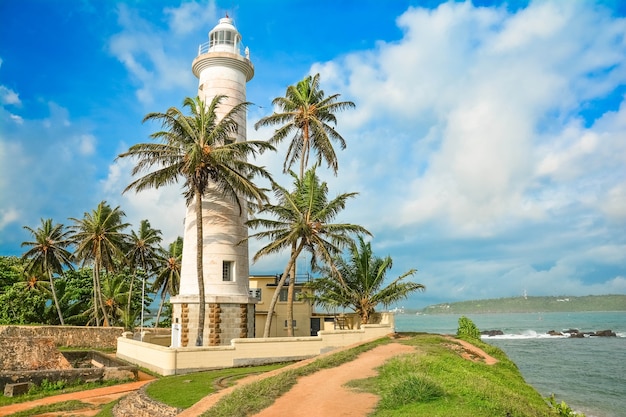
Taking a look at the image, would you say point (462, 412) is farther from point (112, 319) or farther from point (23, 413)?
point (112, 319)

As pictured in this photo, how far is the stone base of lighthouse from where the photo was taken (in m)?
25.4

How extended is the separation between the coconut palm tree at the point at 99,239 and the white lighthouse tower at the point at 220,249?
48.4 ft

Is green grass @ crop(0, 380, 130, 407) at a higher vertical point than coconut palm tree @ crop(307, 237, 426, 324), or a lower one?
lower

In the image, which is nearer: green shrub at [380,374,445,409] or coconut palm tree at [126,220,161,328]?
green shrub at [380,374,445,409]

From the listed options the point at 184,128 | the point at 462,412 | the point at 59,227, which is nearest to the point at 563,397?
the point at 462,412

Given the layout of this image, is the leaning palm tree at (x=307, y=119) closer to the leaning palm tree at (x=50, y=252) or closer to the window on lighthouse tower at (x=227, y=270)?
the window on lighthouse tower at (x=227, y=270)

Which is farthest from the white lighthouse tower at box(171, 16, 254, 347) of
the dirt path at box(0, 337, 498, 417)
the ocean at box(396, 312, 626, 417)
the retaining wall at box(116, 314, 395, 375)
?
the ocean at box(396, 312, 626, 417)

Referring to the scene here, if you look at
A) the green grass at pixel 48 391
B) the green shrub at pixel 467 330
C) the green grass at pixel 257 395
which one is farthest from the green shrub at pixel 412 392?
the green shrub at pixel 467 330

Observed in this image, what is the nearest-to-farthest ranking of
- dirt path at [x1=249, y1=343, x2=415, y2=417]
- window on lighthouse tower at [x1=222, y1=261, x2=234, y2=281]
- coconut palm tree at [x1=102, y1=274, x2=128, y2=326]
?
dirt path at [x1=249, y1=343, x2=415, y2=417] < window on lighthouse tower at [x1=222, y1=261, x2=234, y2=281] < coconut palm tree at [x1=102, y1=274, x2=128, y2=326]

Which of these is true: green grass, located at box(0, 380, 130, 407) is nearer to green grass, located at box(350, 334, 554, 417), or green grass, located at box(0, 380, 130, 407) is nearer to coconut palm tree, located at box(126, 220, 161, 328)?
green grass, located at box(350, 334, 554, 417)

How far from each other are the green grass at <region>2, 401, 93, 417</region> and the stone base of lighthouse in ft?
27.7

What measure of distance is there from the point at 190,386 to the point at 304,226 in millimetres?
11176

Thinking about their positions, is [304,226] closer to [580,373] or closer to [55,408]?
[55,408]

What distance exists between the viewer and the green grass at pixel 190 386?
14.3m
